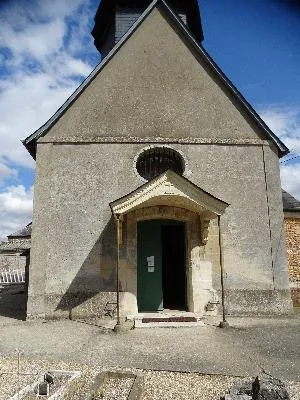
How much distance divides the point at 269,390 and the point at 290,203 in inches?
→ 328

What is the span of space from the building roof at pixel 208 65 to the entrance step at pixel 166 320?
5939mm

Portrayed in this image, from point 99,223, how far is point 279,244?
523cm

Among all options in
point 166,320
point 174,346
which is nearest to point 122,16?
point 166,320

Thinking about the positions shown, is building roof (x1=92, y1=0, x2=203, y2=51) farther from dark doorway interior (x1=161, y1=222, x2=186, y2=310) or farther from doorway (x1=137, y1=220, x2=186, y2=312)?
doorway (x1=137, y1=220, x2=186, y2=312)

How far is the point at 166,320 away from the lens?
322 inches

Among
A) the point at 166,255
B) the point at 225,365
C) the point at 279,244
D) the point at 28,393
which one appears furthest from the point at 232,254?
the point at 28,393

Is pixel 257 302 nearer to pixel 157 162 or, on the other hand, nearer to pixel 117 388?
pixel 157 162

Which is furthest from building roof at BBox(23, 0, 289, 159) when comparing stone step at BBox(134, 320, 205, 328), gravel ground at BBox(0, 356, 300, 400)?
gravel ground at BBox(0, 356, 300, 400)

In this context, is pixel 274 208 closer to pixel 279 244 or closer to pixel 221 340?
pixel 279 244

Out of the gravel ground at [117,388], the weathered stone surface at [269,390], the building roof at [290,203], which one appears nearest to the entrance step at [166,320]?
the gravel ground at [117,388]

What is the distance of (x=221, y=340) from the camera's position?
6629mm

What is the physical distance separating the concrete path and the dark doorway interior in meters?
2.86

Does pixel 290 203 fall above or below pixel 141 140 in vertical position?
Answer: below

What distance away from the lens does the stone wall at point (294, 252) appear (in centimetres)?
967
